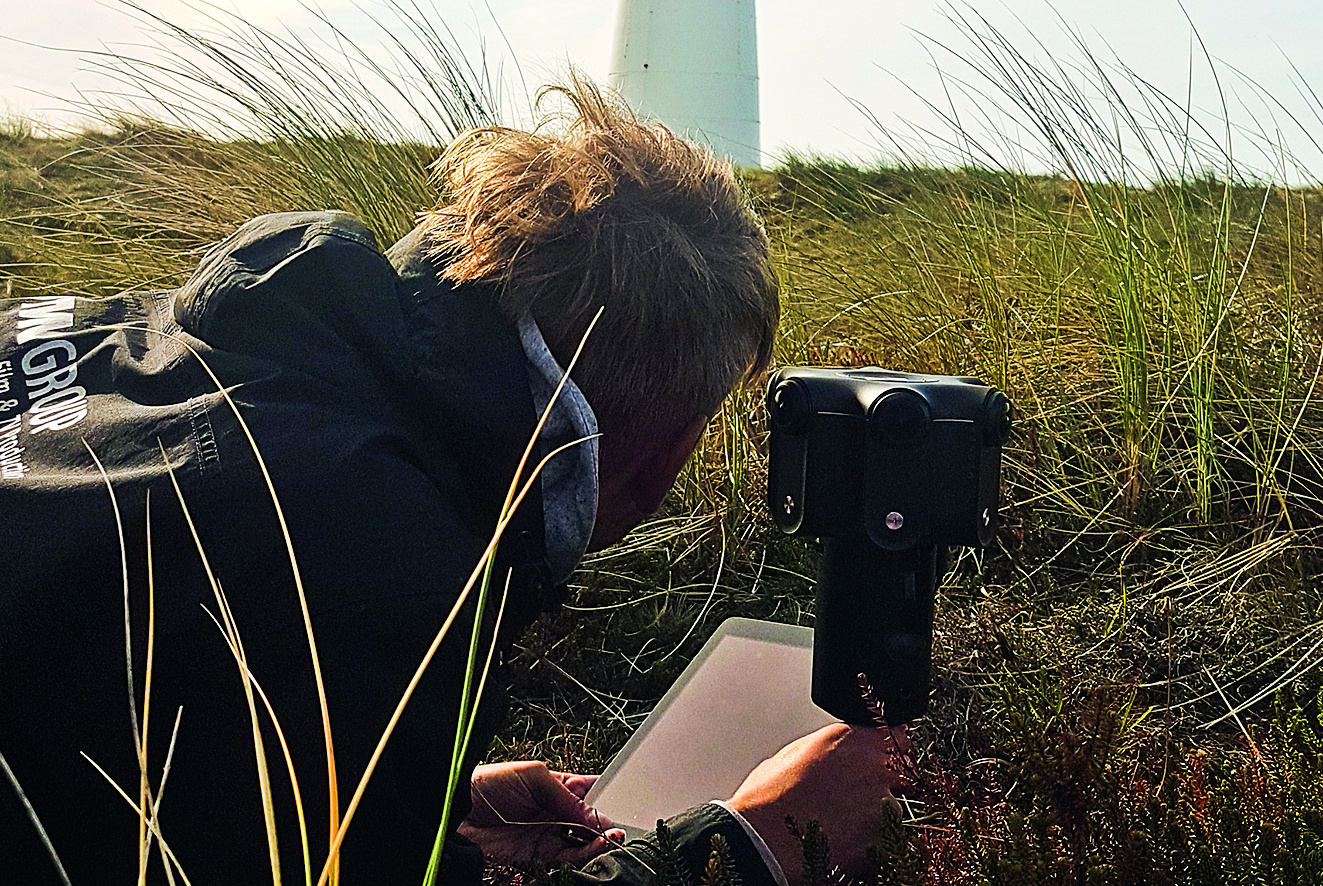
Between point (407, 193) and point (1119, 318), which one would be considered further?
point (407, 193)

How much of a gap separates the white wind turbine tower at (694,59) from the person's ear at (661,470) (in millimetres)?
8389

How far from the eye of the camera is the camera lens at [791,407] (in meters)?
1.48

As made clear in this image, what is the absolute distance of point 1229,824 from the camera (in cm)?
103

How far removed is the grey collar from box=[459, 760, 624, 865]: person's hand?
13.2 inches

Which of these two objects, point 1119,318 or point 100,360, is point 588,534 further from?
point 1119,318

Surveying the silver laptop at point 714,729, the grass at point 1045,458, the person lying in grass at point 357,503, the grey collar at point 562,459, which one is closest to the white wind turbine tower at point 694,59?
the grass at point 1045,458

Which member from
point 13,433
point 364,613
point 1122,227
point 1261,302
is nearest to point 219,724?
point 364,613

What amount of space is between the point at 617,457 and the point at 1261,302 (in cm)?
234

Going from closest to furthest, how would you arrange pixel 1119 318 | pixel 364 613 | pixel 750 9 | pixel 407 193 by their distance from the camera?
1. pixel 364 613
2. pixel 1119 318
3. pixel 407 193
4. pixel 750 9

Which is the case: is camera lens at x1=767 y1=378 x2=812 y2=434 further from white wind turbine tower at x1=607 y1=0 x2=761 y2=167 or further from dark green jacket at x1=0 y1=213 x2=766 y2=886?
white wind turbine tower at x1=607 y1=0 x2=761 y2=167

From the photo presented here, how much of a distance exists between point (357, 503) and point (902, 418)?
0.65 meters

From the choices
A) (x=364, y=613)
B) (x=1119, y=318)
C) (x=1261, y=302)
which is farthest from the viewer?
(x=1261, y=302)

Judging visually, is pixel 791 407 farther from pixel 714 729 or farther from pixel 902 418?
pixel 714 729

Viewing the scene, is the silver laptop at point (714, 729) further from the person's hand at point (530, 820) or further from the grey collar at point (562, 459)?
the grey collar at point (562, 459)
